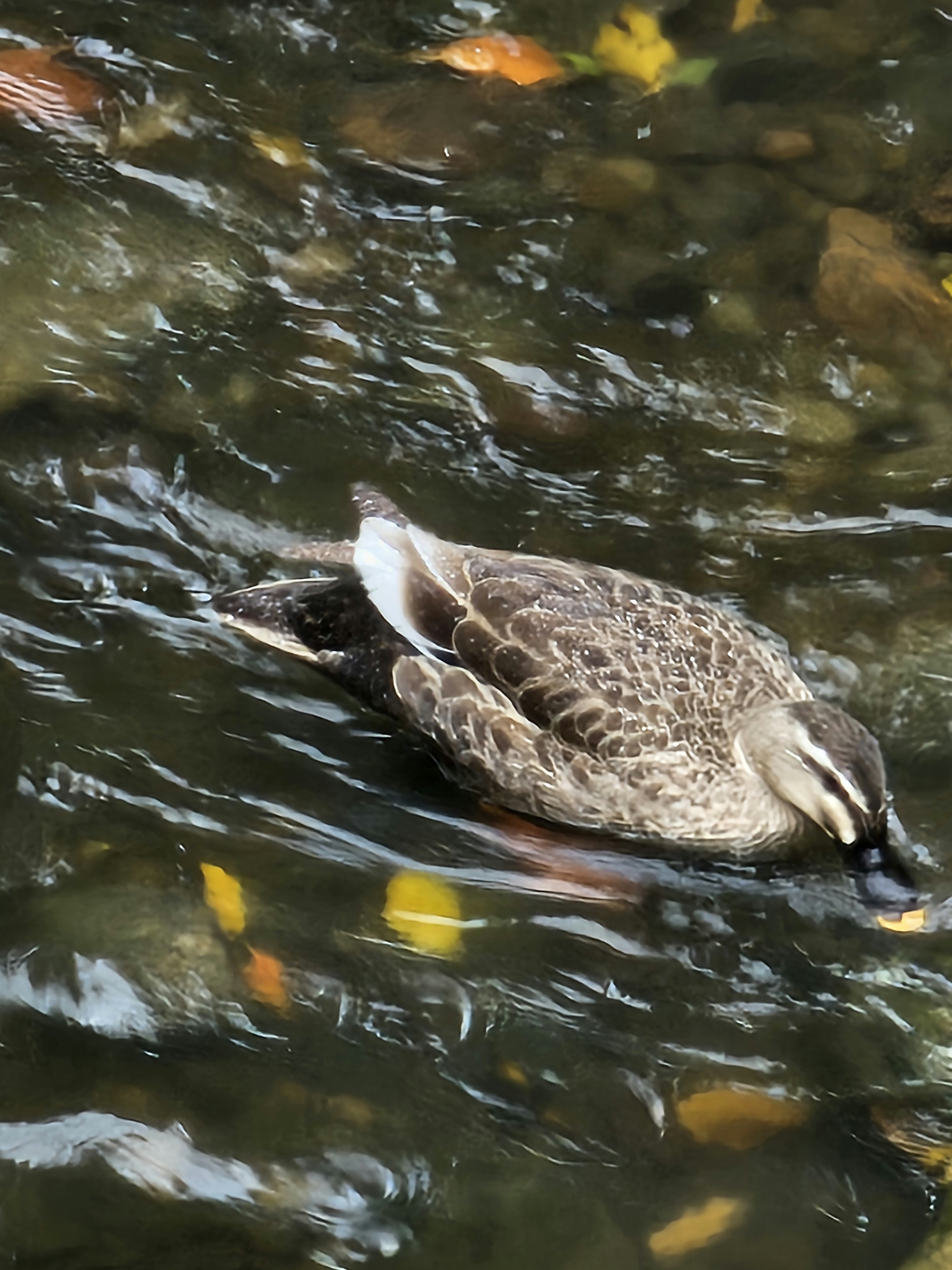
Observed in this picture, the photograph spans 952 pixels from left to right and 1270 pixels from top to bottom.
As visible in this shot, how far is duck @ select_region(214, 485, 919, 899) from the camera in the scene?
11.1ft

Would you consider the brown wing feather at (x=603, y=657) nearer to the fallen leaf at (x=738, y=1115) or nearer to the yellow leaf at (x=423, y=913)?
the yellow leaf at (x=423, y=913)

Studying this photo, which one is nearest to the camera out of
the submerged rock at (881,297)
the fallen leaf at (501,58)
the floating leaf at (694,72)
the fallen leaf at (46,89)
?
the submerged rock at (881,297)

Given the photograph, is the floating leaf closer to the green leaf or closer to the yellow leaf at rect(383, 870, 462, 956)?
the green leaf

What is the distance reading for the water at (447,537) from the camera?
2.91 metres

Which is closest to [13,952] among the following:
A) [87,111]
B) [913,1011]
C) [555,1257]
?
[555,1257]

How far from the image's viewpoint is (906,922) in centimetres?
327

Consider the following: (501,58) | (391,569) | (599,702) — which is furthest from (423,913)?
(501,58)

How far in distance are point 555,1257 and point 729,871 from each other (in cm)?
121

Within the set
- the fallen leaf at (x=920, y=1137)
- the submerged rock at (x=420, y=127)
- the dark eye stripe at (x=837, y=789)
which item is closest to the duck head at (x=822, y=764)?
the dark eye stripe at (x=837, y=789)

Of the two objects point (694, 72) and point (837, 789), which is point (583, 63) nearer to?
point (694, 72)

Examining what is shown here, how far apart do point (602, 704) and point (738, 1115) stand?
1.11 meters

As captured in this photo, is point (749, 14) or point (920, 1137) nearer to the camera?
point (920, 1137)

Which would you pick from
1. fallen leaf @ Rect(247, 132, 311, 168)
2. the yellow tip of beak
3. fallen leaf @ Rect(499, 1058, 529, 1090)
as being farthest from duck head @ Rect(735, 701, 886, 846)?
fallen leaf @ Rect(247, 132, 311, 168)

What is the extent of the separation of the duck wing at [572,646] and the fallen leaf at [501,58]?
98.9 inches
